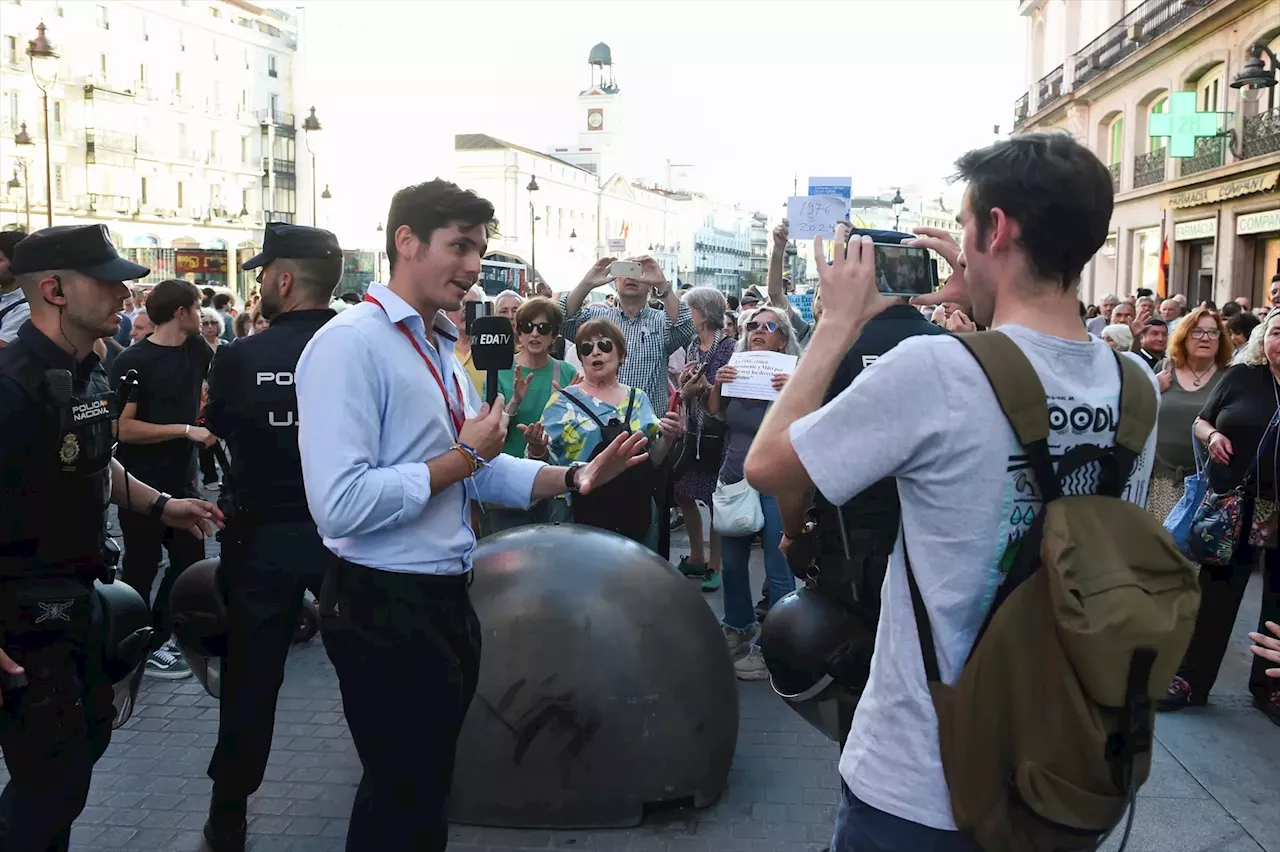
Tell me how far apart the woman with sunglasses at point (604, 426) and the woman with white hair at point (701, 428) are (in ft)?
4.64

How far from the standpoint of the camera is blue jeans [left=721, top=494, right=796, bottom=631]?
6.47 metres

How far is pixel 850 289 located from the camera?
2178mm

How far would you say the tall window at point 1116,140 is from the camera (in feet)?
107

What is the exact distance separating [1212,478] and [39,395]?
18.3ft

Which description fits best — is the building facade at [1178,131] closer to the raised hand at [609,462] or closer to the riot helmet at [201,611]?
the raised hand at [609,462]

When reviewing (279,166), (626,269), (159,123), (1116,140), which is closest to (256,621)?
(626,269)

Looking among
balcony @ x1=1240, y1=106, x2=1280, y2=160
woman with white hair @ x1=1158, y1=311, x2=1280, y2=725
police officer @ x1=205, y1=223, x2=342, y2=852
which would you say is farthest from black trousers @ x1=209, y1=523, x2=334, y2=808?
balcony @ x1=1240, y1=106, x2=1280, y2=160

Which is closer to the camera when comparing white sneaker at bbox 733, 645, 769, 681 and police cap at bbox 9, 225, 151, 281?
police cap at bbox 9, 225, 151, 281

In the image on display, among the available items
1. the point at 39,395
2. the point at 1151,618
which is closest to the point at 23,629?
the point at 39,395

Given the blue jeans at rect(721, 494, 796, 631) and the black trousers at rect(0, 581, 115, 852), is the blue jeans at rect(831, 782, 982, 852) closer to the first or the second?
the black trousers at rect(0, 581, 115, 852)

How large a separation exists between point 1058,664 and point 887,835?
46 centimetres

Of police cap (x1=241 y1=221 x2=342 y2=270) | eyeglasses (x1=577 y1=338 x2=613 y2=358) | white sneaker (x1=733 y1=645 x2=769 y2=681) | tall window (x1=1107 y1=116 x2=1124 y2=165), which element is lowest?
white sneaker (x1=733 y1=645 x2=769 y2=681)

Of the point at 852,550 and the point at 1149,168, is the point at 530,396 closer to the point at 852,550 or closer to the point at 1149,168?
the point at 852,550

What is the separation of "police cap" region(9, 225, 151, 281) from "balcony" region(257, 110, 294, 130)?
69.6 m
